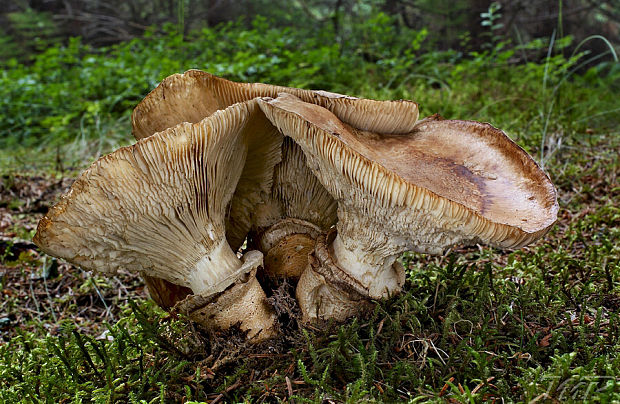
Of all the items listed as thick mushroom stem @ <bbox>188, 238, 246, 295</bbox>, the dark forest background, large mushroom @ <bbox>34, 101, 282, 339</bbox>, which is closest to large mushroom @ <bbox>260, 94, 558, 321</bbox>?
large mushroom @ <bbox>34, 101, 282, 339</bbox>

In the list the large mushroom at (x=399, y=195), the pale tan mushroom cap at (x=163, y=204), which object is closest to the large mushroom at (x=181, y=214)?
the pale tan mushroom cap at (x=163, y=204)

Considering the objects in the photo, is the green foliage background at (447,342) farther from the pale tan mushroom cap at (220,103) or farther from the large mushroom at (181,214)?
the pale tan mushroom cap at (220,103)

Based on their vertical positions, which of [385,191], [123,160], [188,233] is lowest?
[188,233]

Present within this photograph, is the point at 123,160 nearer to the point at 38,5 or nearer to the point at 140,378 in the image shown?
the point at 140,378

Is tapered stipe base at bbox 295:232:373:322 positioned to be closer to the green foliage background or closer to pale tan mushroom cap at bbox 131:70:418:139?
the green foliage background

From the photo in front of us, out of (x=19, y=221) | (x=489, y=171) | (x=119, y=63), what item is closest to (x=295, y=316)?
(x=489, y=171)
